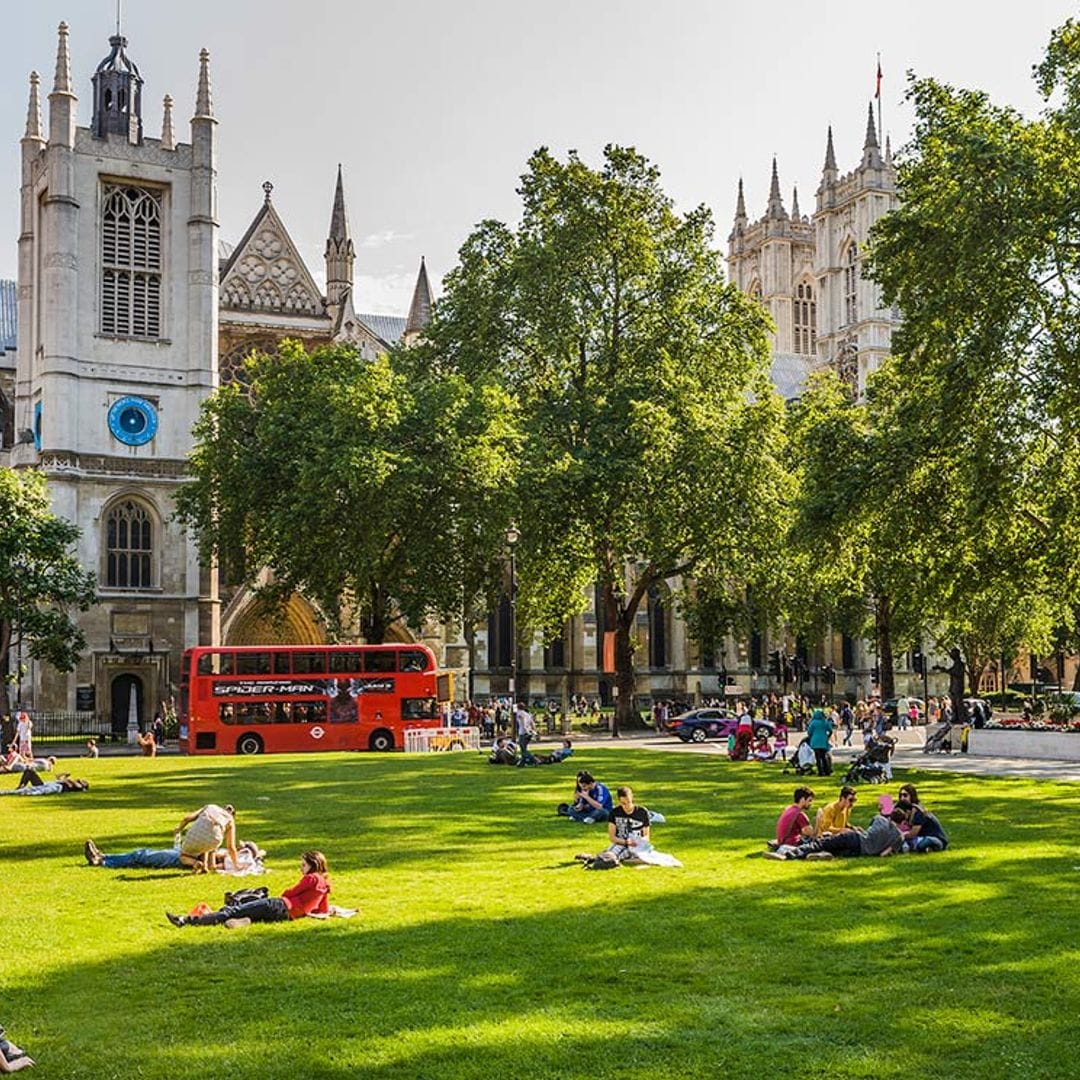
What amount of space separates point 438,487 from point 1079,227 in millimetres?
21121

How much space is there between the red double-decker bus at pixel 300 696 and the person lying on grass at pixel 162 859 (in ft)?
A: 80.1

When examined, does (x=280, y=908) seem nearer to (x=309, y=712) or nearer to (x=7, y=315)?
(x=309, y=712)

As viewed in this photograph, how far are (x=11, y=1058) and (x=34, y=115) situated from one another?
58318 mm

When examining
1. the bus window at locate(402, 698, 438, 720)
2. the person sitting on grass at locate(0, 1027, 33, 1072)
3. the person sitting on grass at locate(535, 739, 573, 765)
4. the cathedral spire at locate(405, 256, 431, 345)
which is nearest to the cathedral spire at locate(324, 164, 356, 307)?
the cathedral spire at locate(405, 256, 431, 345)

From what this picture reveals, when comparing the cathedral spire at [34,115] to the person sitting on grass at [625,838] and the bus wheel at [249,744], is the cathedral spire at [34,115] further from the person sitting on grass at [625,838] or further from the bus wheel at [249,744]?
the person sitting on grass at [625,838]

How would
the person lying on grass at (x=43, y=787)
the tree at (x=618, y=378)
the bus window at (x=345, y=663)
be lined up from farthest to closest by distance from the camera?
the tree at (x=618, y=378) → the bus window at (x=345, y=663) → the person lying on grass at (x=43, y=787)

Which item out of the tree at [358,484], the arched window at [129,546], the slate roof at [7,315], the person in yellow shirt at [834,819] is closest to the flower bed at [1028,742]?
the tree at [358,484]

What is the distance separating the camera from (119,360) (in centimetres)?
5575

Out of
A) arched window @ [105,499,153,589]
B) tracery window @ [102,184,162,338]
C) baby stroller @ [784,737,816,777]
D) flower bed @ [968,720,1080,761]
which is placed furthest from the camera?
tracery window @ [102,184,162,338]

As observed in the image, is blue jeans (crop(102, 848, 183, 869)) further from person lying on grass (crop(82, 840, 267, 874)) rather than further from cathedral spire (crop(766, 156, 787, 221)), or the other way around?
cathedral spire (crop(766, 156, 787, 221))

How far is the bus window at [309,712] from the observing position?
135 ft

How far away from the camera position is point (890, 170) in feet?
298

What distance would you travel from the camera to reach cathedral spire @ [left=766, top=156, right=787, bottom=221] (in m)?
109

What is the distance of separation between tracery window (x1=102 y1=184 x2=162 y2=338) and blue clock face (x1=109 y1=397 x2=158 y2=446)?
282 cm
